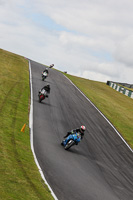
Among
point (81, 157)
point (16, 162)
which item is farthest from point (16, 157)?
point (81, 157)

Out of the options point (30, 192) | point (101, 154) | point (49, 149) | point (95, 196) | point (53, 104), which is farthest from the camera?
point (53, 104)

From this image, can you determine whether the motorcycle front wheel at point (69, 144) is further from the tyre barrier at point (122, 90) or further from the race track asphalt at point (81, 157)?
the tyre barrier at point (122, 90)

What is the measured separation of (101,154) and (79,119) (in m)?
6.14

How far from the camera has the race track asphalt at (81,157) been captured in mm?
10602

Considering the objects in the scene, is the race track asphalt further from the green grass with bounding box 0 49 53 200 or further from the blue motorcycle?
the green grass with bounding box 0 49 53 200

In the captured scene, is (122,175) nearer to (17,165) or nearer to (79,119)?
(17,165)

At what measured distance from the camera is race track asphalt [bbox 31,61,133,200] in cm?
1060

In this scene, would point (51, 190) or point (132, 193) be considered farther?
point (132, 193)

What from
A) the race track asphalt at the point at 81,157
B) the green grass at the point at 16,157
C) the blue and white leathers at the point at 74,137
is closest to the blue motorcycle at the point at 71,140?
the blue and white leathers at the point at 74,137

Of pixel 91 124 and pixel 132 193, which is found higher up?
pixel 91 124

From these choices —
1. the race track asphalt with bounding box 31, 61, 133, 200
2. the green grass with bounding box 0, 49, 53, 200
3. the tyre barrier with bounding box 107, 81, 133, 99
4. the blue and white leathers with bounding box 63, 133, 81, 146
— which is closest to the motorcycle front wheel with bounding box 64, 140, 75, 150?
the blue and white leathers with bounding box 63, 133, 81, 146

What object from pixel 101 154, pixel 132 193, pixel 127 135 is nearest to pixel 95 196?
pixel 132 193

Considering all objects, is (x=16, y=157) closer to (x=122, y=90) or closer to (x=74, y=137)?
(x=74, y=137)

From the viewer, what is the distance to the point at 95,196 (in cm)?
1030
